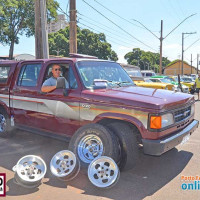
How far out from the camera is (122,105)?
375 centimetres

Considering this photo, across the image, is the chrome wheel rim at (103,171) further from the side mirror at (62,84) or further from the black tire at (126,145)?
the side mirror at (62,84)

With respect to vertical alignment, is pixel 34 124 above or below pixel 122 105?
below

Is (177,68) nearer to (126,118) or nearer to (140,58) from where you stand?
(140,58)

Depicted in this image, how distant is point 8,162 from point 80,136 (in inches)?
61.5

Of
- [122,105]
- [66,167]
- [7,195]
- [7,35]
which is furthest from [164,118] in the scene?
[7,35]

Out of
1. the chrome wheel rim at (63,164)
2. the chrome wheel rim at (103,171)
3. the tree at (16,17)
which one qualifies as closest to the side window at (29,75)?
the chrome wheel rim at (63,164)

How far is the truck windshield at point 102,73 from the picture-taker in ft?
14.4

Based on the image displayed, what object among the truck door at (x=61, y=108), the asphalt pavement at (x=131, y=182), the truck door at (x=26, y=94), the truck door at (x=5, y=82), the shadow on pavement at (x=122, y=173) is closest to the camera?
the asphalt pavement at (x=131, y=182)

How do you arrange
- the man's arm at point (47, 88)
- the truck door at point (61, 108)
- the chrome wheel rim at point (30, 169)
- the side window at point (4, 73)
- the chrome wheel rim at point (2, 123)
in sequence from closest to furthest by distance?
the chrome wheel rim at point (30, 169) → the truck door at point (61, 108) → the man's arm at point (47, 88) → the side window at point (4, 73) → the chrome wheel rim at point (2, 123)

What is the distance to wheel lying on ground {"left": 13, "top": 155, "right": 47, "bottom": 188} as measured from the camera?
11.4 ft

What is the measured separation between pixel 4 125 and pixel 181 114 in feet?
13.6

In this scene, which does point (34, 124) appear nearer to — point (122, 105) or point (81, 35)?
point (122, 105)

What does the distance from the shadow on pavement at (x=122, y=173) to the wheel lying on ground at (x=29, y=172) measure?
0.11m

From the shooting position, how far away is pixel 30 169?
12.2ft
